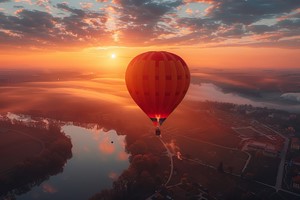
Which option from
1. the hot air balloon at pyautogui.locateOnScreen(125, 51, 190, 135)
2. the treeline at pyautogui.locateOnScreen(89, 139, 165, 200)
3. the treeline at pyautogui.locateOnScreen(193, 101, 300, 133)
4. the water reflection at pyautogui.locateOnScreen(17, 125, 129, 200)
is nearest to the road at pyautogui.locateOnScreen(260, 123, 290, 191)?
the treeline at pyautogui.locateOnScreen(193, 101, 300, 133)

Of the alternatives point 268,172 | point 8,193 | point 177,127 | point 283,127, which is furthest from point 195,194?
point 283,127

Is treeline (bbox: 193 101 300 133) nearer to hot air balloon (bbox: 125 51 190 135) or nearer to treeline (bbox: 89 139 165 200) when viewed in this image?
treeline (bbox: 89 139 165 200)

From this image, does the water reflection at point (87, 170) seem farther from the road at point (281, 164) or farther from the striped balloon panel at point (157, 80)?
the road at point (281, 164)

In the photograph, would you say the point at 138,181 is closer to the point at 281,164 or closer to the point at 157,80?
the point at 157,80

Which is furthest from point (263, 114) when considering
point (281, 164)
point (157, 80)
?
point (157, 80)

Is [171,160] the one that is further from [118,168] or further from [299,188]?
[299,188]

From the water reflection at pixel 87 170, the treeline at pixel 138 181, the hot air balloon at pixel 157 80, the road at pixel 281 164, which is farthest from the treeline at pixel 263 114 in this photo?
the hot air balloon at pixel 157 80
